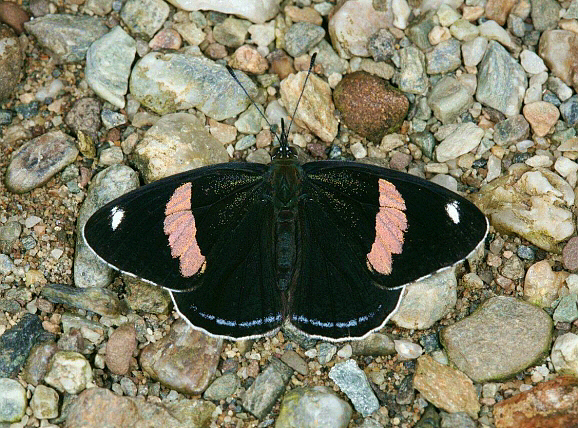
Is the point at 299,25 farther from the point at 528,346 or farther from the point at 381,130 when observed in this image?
the point at 528,346

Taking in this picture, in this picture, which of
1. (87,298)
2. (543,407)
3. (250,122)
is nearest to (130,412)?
(87,298)

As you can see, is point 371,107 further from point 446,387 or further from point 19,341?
point 19,341

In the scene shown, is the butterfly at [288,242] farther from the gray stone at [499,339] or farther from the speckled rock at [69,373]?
the speckled rock at [69,373]

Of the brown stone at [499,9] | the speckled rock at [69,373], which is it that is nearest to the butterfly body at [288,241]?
the speckled rock at [69,373]

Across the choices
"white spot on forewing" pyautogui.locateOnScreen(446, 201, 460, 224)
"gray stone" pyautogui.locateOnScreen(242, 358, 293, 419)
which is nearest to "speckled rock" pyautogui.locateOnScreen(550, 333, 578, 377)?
"white spot on forewing" pyautogui.locateOnScreen(446, 201, 460, 224)

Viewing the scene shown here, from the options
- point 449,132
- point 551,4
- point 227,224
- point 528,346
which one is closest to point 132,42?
point 227,224

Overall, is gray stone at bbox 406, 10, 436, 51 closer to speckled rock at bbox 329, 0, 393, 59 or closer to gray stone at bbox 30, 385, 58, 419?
speckled rock at bbox 329, 0, 393, 59
